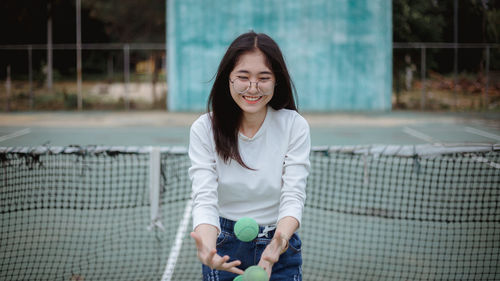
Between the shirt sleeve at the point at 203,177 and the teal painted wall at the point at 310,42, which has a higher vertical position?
the teal painted wall at the point at 310,42

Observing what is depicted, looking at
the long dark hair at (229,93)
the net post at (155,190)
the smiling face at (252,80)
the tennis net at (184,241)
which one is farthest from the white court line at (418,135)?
the smiling face at (252,80)

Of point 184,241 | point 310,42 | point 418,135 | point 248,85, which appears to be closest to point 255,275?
point 248,85

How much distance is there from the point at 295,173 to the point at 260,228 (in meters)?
0.31

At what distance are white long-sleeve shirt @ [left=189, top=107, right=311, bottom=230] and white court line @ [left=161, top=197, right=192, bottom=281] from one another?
92.0 inches

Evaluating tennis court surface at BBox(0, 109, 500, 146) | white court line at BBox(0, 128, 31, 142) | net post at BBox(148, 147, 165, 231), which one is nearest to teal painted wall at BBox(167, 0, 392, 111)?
tennis court surface at BBox(0, 109, 500, 146)

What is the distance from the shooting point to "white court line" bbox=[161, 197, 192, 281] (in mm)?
4535

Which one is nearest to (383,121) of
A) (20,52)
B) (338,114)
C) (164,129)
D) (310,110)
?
(338,114)

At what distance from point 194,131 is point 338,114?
60.1 feet

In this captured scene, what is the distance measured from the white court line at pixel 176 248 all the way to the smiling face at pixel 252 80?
2561 millimetres

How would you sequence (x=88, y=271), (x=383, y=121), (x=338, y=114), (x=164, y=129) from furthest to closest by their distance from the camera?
(x=338, y=114) → (x=383, y=121) → (x=164, y=129) → (x=88, y=271)

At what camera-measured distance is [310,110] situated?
2125 cm

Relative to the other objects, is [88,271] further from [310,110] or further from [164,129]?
[310,110]

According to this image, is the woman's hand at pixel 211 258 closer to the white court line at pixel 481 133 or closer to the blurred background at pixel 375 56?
the white court line at pixel 481 133

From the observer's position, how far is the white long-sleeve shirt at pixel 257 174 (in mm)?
2291
